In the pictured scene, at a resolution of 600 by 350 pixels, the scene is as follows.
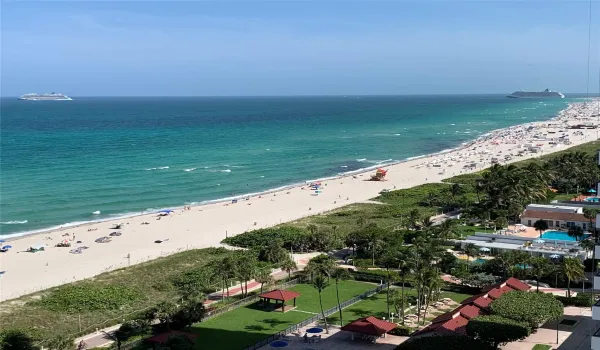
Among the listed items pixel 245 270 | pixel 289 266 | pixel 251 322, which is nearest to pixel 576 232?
pixel 289 266

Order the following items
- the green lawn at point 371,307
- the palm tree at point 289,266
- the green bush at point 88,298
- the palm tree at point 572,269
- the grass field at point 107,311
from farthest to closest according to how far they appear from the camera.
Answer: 1. the palm tree at point 289,266
2. the green bush at point 88,298
3. the green lawn at point 371,307
4. the palm tree at point 572,269
5. the grass field at point 107,311

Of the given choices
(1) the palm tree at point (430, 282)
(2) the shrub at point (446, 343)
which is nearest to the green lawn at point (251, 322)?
(1) the palm tree at point (430, 282)

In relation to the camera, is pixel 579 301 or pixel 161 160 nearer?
pixel 579 301

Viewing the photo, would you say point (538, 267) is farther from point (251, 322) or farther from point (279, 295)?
point (251, 322)

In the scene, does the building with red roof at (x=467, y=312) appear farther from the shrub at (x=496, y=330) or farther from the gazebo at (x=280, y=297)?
the gazebo at (x=280, y=297)

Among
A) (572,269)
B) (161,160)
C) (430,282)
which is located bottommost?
(161,160)

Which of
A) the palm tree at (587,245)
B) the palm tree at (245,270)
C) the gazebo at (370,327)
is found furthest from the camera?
the palm tree at (587,245)

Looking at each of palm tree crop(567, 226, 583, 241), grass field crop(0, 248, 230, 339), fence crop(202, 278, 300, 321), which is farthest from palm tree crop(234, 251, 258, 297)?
palm tree crop(567, 226, 583, 241)
